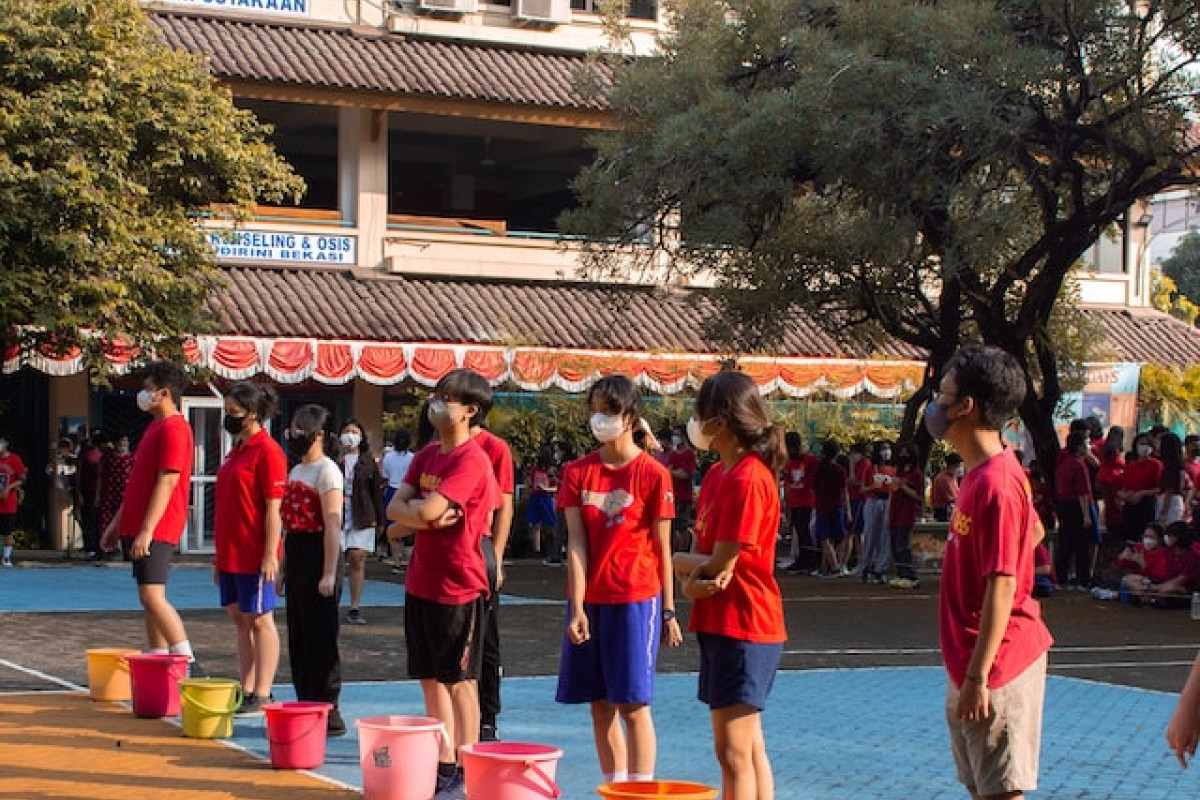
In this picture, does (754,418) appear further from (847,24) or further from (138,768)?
→ (847,24)

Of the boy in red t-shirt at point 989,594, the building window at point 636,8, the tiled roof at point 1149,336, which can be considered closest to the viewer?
the boy in red t-shirt at point 989,594

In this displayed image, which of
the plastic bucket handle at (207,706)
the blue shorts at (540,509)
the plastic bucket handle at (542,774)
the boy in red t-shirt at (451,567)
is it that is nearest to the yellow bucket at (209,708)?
the plastic bucket handle at (207,706)

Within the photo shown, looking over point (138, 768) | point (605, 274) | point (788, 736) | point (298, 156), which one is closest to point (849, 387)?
point (605, 274)

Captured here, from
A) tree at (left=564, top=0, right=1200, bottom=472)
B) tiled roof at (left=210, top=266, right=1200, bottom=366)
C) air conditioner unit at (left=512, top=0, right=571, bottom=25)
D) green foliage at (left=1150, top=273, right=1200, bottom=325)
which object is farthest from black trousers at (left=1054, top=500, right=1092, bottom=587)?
green foliage at (left=1150, top=273, right=1200, bottom=325)

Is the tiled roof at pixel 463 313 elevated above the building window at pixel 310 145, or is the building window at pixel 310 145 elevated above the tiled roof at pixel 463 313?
the building window at pixel 310 145

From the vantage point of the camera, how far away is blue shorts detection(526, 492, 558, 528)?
1077 inches

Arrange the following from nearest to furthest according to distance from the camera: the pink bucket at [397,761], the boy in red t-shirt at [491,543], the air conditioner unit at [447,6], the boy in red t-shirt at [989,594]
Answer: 1. the boy in red t-shirt at [989,594]
2. the pink bucket at [397,761]
3. the boy in red t-shirt at [491,543]
4. the air conditioner unit at [447,6]

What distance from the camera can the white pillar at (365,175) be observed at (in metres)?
31.1

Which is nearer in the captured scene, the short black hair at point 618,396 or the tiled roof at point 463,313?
the short black hair at point 618,396

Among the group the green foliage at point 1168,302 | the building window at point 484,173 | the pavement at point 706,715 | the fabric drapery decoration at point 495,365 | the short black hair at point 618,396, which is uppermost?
the building window at point 484,173

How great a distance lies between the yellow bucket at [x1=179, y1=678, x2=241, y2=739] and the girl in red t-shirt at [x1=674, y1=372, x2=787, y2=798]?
3.87 metres

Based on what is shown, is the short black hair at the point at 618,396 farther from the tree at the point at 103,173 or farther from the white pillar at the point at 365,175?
the white pillar at the point at 365,175

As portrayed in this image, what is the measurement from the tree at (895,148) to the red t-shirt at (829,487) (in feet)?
6.16

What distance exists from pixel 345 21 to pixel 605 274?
6103 millimetres
